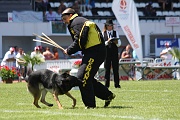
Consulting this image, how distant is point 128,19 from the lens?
25.3 metres

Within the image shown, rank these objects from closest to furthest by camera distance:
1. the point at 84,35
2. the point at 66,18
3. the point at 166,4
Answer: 1. the point at 84,35
2. the point at 66,18
3. the point at 166,4

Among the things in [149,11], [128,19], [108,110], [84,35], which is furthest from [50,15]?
[108,110]

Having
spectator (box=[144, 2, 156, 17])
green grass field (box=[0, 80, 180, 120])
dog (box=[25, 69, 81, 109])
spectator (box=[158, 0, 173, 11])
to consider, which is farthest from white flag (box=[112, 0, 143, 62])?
spectator (box=[158, 0, 173, 11])

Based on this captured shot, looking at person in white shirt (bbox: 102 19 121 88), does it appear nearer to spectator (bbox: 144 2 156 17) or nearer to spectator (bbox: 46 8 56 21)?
spectator (bbox: 46 8 56 21)

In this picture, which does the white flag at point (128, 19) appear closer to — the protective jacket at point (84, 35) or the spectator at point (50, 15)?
the spectator at point (50, 15)

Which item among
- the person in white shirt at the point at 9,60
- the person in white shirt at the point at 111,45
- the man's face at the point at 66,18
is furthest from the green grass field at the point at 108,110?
the person in white shirt at the point at 9,60

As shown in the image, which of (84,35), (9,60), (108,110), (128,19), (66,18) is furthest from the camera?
(9,60)

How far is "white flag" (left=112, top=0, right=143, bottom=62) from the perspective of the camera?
993 inches

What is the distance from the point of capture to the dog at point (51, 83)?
1112 cm

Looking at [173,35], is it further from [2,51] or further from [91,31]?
[91,31]

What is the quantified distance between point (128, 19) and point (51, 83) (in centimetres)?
1438

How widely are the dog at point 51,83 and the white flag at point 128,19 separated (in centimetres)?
1376

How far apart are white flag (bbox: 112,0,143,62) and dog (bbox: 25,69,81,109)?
13.8 metres

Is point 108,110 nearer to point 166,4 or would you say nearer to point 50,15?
point 50,15
